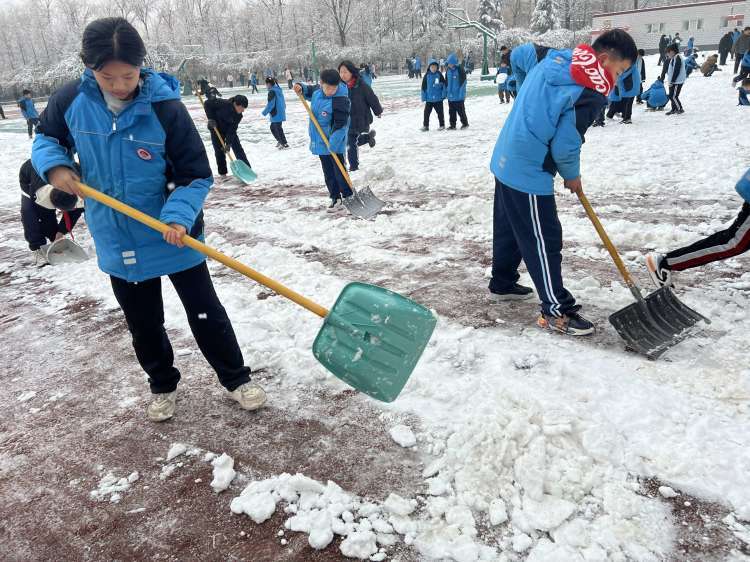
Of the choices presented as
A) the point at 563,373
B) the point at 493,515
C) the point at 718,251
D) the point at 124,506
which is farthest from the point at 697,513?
the point at 124,506

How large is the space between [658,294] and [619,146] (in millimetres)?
5751

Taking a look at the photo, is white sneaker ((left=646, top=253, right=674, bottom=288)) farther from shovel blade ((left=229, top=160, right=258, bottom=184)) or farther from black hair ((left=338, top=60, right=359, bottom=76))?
shovel blade ((left=229, top=160, right=258, bottom=184))

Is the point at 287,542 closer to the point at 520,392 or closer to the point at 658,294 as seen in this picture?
the point at 520,392

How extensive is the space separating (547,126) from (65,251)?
376cm

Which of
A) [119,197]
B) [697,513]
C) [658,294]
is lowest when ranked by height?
[697,513]

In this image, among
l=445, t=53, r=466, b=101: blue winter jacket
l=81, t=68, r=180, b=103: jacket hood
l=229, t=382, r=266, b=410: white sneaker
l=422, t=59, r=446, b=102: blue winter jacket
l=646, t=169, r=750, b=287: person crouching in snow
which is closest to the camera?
l=81, t=68, r=180, b=103: jacket hood

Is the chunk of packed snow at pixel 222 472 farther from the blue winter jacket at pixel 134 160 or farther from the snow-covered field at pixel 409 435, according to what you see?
the blue winter jacket at pixel 134 160

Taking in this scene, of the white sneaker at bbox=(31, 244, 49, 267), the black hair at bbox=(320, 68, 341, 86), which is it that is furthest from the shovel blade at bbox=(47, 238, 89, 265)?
the black hair at bbox=(320, 68, 341, 86)

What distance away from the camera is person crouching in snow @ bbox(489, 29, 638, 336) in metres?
2.49

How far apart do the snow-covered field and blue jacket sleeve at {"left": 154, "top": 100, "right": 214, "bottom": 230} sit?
1073 millimetres

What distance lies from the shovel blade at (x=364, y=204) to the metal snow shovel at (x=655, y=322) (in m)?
2.92

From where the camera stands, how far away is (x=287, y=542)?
1.80 meters

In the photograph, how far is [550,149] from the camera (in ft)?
8.81

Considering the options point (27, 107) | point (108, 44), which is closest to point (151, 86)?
point (108, 44)
